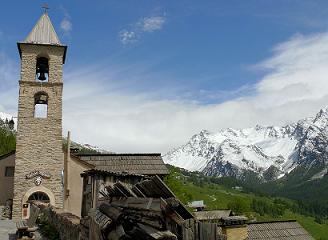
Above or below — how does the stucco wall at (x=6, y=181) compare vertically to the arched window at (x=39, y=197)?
above

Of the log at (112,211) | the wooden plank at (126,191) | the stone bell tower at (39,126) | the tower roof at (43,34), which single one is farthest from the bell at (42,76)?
the wooden plank at (126,191)

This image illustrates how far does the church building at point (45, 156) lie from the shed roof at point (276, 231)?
9.14 metres

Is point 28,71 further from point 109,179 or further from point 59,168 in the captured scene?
point 109,179

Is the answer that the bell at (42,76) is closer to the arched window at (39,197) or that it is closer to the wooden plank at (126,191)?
the arched window at (39,197)

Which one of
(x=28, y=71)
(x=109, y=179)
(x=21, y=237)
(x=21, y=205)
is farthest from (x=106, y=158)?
(x=109, y=179)

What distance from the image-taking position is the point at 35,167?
31938mm

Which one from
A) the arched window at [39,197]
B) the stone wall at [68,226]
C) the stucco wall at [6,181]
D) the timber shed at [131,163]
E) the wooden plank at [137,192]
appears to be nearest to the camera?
the wooden plank at [137,192]

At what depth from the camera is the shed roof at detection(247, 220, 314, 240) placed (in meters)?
32.4

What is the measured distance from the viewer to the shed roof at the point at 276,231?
32375 mm

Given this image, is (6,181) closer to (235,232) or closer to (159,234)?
(235,232)

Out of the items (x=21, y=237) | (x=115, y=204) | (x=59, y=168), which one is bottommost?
(x=21, y=237)

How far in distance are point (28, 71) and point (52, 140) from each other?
6163 millimetres

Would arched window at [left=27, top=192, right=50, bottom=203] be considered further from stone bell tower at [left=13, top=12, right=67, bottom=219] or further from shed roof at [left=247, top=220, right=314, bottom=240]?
shed roof at [left=247, top=220, right=314, bottom=240]

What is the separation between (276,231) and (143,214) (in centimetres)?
3057
